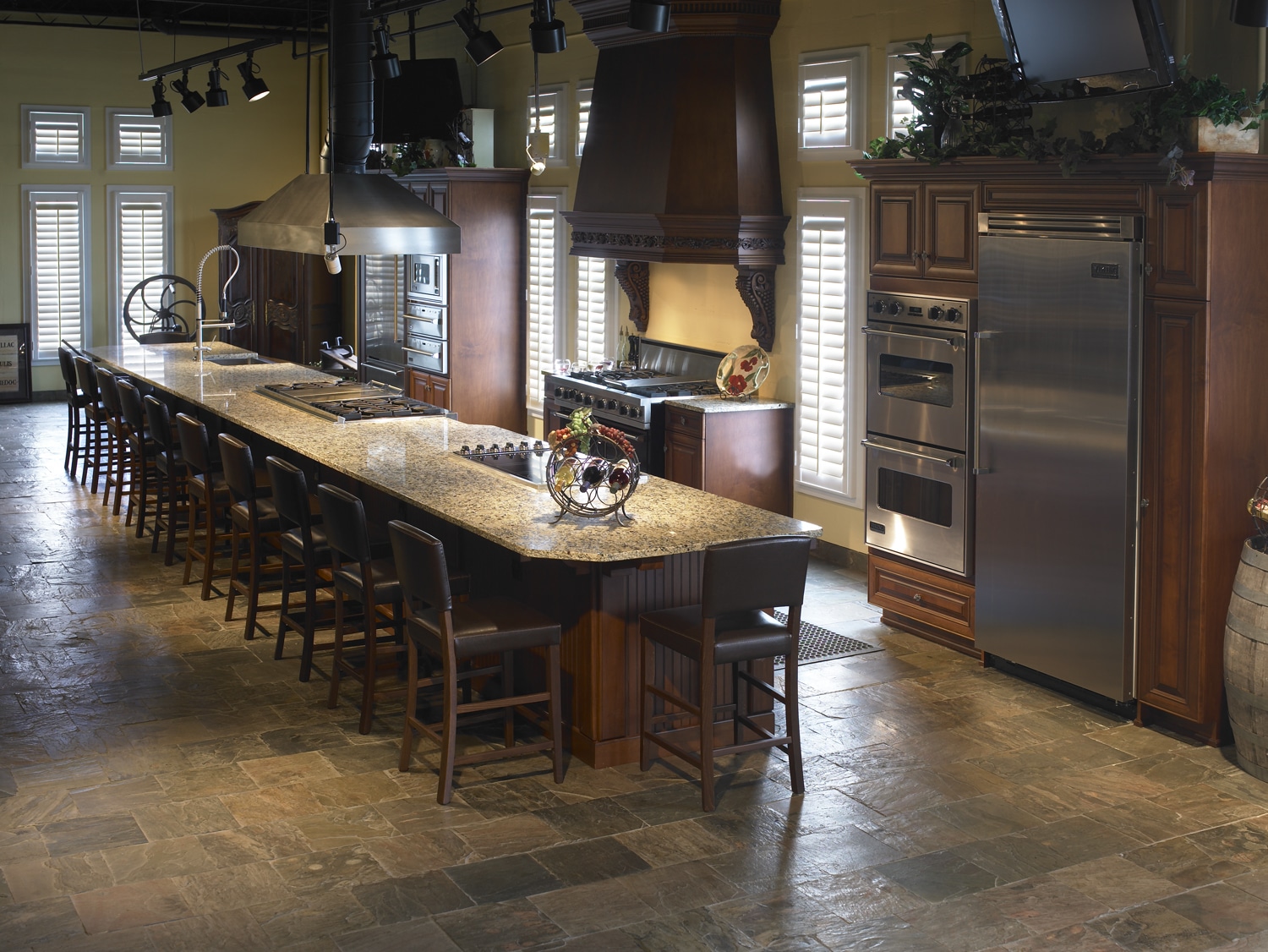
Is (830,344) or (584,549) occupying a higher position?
(830,344)

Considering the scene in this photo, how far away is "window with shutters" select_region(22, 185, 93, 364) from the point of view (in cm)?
1460

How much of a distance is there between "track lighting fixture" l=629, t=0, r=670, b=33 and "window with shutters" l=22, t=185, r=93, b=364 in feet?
34.4

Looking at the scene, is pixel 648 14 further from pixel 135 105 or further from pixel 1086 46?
pixel 135 105

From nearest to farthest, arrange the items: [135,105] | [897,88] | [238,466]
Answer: [238,466] < [897,88] < [135,105]

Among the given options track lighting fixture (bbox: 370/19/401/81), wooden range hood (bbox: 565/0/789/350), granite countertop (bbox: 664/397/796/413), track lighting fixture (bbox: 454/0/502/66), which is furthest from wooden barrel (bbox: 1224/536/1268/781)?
track lighting fixture (bbox: 370/19/401/81)

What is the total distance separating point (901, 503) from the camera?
22.8 feet

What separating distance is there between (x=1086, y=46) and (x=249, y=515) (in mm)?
4339

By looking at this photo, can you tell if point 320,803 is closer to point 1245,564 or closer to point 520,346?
point 1245,564

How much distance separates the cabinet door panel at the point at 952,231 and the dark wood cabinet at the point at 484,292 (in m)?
5.38

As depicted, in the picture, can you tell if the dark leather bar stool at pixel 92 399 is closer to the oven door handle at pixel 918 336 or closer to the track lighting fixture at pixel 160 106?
the track lighting fixture at pixel 160 106

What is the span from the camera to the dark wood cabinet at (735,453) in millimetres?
8258

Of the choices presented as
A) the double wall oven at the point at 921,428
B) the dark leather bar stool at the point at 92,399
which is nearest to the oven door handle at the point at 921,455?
the double wall oven at the point at 921,428

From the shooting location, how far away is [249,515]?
6863mm

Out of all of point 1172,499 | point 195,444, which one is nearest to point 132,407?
point 195,444
